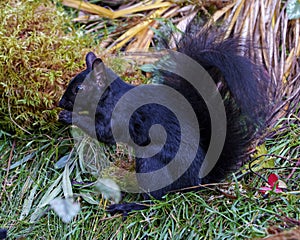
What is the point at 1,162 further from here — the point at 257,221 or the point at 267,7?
the point at 267,7

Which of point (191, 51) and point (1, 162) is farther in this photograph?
point (1, 162)

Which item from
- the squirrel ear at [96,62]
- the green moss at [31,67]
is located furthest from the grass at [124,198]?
the squirrel ear at [96,62]

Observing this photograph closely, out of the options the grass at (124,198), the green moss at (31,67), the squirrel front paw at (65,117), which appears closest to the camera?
the grass at (124,198)

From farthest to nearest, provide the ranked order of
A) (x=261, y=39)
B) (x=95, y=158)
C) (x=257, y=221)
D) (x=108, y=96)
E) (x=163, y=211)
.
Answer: (x=261, y=39), (x=95, y=158), (x=108, y=96), (x=163, y=211), (x=257, y=221)

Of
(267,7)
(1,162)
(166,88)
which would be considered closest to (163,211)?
(166,88)

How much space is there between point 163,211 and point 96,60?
685mm

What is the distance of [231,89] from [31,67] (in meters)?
1.06

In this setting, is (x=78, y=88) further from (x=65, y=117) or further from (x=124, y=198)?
(x=124, y=198)

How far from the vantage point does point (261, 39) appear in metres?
3.05

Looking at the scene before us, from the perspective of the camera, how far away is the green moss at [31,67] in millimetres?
2697

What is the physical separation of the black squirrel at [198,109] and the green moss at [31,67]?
312 mm

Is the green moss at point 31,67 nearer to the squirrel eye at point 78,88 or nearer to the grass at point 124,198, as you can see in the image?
the grass at point 124,198

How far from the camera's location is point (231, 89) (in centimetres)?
221

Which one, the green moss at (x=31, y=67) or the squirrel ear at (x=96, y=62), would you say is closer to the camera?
the squirrel ear at (x=96, y=62)
